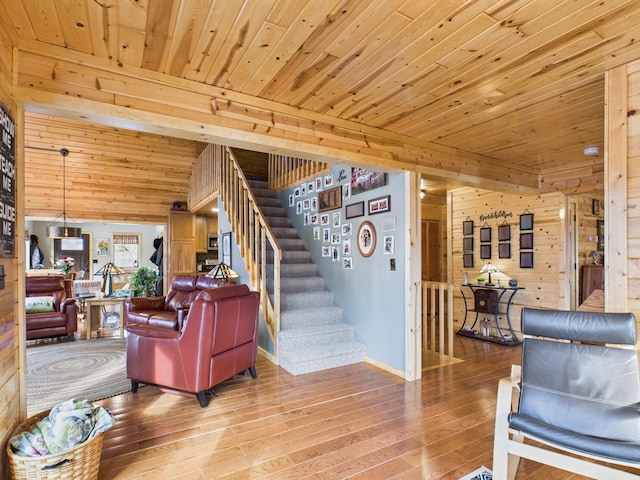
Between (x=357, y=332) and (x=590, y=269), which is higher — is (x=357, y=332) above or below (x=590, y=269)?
below

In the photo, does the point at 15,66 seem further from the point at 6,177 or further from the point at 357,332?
the point at 357,332

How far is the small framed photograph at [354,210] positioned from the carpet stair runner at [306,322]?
1.13 meters

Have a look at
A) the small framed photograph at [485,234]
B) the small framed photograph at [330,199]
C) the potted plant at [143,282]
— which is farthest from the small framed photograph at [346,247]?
the potted plant at [143,282]

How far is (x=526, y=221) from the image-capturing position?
550 centimetres

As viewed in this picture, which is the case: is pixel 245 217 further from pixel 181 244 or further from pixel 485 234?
pixel 181 244

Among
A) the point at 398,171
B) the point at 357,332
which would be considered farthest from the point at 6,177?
the point at 357,332

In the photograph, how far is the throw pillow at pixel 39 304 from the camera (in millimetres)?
5105

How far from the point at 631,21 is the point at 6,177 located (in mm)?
3523

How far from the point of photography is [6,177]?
1874 millimetres

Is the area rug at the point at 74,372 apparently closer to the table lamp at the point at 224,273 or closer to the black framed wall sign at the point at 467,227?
the table lamp at the point at 224,273

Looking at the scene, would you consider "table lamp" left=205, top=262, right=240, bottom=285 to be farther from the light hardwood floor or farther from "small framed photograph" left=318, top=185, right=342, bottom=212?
"small framed photograph" left=318, top=185, right=342, bottom=212

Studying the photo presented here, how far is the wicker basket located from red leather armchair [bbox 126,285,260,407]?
1024mm

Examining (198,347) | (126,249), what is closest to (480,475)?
(198,347)

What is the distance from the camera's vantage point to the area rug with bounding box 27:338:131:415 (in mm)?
3305
